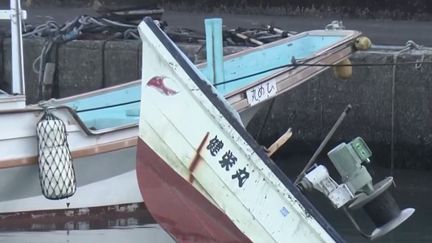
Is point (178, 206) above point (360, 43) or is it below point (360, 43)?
below

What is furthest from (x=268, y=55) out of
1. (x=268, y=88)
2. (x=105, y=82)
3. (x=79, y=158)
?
(x=105, y=82)

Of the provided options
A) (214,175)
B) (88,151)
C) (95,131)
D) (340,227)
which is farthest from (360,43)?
(214,175)

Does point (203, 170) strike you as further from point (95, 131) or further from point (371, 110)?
point (371, 110)

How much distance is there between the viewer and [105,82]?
12430 mm

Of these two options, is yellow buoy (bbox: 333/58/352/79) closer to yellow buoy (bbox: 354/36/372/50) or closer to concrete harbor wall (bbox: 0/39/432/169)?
yellow buoy (bbox: 354/36/372/50)

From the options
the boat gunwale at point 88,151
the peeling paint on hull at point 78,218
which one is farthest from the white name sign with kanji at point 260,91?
the peeling paint on hull at point 78,218

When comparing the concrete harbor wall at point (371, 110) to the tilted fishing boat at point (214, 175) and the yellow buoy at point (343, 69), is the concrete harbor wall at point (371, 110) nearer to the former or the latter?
the yellow buoy at point (343, 69)

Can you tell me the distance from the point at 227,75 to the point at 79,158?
6.25 feet

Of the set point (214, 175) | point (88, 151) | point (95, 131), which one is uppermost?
point (214, 175)

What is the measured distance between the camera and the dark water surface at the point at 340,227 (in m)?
7.77

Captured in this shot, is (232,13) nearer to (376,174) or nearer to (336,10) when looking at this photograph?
(336,10)

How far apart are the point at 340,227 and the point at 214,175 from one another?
3262 mm

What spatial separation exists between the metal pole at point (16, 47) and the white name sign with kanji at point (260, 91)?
1713 mm

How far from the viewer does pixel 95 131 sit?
24.6 ft
